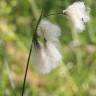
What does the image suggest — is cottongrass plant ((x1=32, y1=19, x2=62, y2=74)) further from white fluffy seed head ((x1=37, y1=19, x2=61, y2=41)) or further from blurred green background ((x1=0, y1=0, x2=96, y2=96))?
blurred green background ((x1=0, y1=0, x2=96, y2=96))

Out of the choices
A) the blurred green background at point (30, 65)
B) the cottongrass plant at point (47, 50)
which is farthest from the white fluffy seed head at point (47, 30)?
the blurred green background at point (30, 65)

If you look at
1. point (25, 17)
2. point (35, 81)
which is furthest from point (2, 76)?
point (25, 17)

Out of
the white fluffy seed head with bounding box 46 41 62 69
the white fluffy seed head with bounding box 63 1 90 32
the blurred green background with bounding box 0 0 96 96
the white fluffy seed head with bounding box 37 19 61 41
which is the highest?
the white fluffy seed head with bounding box 63 1 90 32

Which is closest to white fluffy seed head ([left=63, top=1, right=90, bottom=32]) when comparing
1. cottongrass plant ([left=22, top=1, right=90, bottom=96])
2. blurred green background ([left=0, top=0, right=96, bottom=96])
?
cottongrass plant ([left=22, top=1, right=90, bottom=96])

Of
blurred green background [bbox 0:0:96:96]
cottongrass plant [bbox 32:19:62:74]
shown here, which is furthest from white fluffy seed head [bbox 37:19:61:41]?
blurred green background [bbox 0:0:96:96]

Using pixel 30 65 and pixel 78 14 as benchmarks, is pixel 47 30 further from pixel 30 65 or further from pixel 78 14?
pixel 30 65

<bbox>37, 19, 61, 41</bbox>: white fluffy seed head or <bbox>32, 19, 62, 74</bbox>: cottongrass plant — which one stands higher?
<bbox>37, 19, 61, 41</bbox>: white fluffy seed head

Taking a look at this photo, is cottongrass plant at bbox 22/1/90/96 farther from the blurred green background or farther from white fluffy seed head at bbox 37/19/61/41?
the blurred green background

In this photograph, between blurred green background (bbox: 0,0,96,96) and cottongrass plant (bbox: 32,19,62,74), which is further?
blurred green background (bbox: 0,0,96,96)

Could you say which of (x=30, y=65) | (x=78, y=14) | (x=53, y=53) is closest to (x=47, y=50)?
(x=53, y=53)
